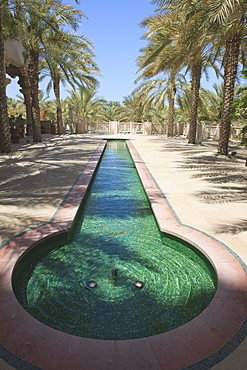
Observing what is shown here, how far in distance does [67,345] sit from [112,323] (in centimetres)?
63

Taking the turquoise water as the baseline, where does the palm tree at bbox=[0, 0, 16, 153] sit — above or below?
above

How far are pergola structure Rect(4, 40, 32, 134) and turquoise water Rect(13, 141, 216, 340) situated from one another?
47.5 ft

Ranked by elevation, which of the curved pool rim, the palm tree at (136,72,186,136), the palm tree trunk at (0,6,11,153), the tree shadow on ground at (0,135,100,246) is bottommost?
the curved pool rim

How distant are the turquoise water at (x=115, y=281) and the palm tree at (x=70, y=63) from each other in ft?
40.6

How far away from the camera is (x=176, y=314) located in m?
2.84

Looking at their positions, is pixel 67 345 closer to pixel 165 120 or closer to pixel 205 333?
pixel 205 333

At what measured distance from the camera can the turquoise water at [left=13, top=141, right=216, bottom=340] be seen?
274 centimetres

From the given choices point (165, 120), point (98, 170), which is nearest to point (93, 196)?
point (98, 170)

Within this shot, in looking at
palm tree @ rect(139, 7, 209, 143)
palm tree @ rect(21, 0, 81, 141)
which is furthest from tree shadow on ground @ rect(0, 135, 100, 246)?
palm tree @ rect(139, 7, 209, 143)

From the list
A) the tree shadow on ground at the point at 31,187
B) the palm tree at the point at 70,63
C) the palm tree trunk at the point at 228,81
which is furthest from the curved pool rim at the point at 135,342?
the palm tree at the point at 70,63

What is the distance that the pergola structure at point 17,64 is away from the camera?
15856mm

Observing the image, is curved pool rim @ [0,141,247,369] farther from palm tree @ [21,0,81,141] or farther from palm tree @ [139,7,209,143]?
palm tree @ [21,0,81,141]

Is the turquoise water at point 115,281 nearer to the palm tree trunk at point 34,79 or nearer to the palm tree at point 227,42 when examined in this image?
the palm tree at point 227,42

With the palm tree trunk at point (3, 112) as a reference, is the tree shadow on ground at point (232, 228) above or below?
below
